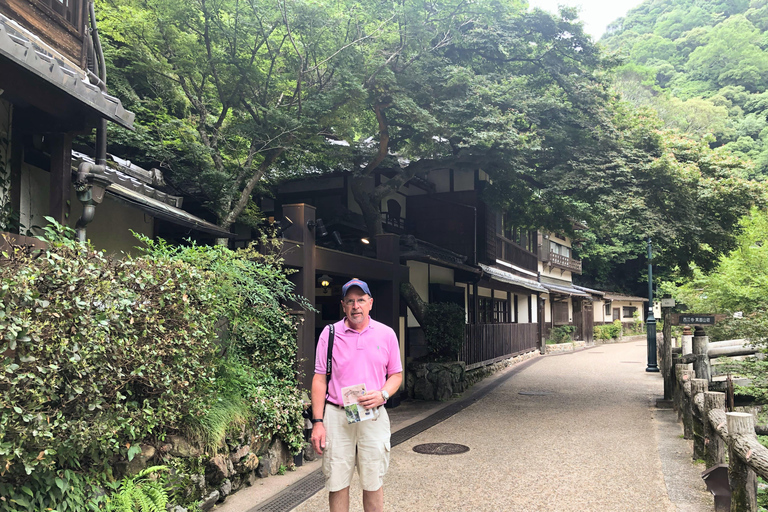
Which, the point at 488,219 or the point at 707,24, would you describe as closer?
the point at 488,219

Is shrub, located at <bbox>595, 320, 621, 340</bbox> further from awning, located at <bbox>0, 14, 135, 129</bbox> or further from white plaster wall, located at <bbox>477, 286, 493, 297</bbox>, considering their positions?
awning, located at <bbox>0, 14, 135, 129</bbox>

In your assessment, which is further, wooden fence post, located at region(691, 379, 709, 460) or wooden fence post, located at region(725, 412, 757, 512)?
wooden fence post, located at region(691, 379, 709, 460)

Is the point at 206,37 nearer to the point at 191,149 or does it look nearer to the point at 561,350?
the point at 191,149

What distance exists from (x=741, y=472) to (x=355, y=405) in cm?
318

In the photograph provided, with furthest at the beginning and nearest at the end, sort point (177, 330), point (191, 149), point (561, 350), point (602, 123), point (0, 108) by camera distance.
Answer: point (561, 350)
point (602, 123)
point (191, 149)
point (0, 108)
point (177, 330)

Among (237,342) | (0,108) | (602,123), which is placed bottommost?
(237,342)

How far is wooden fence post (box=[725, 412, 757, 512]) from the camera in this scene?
13.7 feet

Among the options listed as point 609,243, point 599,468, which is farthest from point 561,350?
point 599,468

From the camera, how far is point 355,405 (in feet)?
12.1

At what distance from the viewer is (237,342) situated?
660 centimetres

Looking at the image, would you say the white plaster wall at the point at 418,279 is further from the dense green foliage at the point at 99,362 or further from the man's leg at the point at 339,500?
the man's leg at the point at 339,500

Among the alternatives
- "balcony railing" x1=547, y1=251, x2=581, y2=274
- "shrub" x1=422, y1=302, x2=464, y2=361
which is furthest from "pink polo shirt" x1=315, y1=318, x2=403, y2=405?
"balcony railing" x1=547, y1=251, x2=581, y2=274

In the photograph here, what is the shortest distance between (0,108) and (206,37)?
416cm

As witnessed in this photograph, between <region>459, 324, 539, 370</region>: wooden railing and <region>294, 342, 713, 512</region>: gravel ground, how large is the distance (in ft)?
9.41
